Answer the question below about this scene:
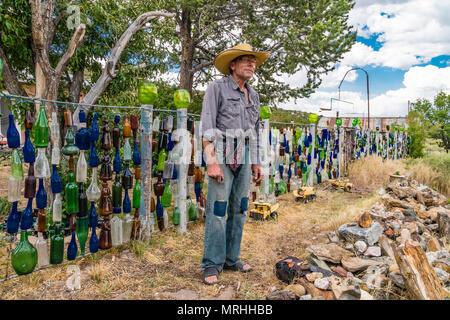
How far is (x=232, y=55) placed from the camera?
245 centimetres

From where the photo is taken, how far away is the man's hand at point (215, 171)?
2.23 meters

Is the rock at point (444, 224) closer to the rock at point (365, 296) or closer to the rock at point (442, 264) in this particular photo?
the rock at point (442, 264)

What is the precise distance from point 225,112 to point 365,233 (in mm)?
2012

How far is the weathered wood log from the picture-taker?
190 centimetres

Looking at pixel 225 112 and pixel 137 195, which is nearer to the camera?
pixel 225 112

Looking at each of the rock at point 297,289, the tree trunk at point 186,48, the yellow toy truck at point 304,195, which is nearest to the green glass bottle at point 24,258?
the rock at point 297,289

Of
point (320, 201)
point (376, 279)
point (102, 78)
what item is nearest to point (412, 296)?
point (376, 279)

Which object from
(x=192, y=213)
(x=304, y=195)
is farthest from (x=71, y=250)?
(x=304, y=195)

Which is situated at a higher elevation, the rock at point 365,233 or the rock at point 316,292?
the rock at point 365,233

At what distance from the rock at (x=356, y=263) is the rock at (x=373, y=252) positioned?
24 cm

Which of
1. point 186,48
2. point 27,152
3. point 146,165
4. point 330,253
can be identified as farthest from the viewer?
point 186,48

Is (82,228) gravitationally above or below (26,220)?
below

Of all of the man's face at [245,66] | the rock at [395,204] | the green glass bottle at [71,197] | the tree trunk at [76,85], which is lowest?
the rock at [395,204]

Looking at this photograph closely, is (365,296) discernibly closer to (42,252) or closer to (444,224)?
(42,252)
